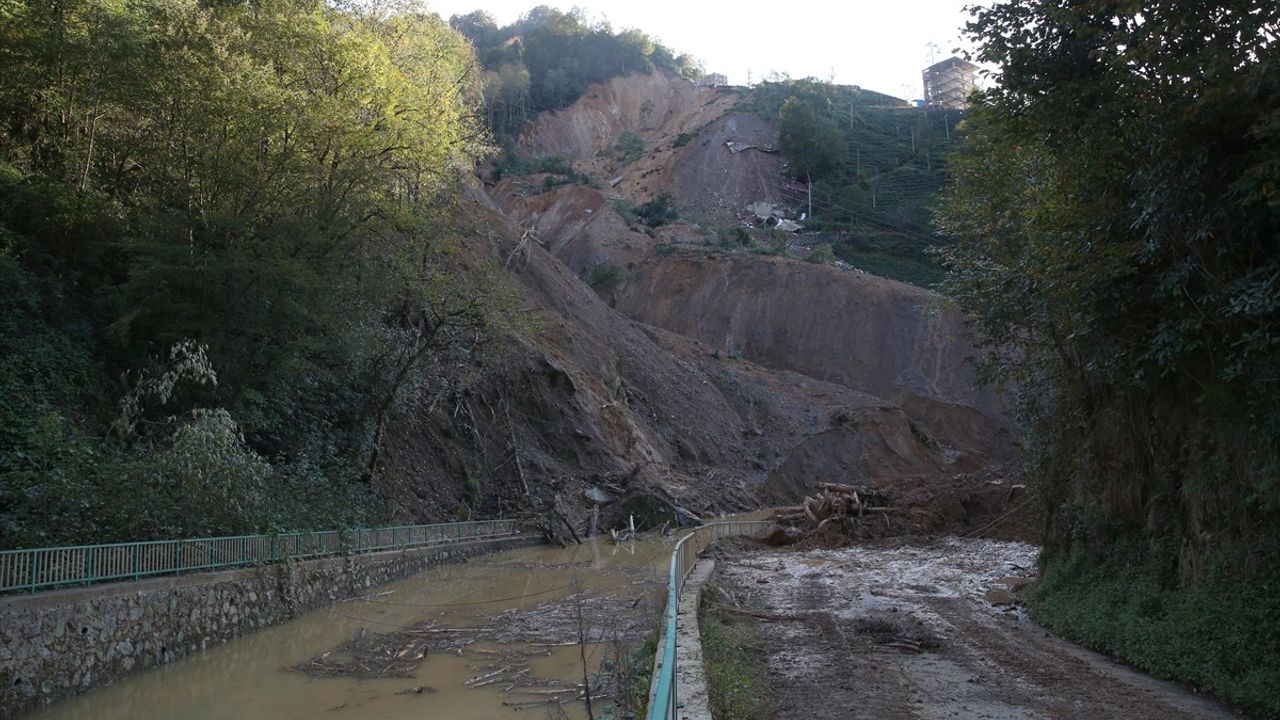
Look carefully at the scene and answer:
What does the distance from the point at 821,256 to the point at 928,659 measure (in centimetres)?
6405

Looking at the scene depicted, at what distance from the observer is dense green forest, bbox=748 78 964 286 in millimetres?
81750

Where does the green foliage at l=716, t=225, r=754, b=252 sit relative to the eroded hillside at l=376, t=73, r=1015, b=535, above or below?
above

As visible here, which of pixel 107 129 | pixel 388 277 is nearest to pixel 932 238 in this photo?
pixel 388 277

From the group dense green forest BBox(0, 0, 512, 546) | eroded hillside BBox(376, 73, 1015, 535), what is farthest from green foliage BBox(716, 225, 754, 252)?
dense green forest BBox(0, 0, 512, 546)

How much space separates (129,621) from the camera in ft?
37.3

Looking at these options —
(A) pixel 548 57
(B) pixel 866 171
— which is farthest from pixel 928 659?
(A) pixel 548 57

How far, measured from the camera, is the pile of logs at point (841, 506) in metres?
29.1

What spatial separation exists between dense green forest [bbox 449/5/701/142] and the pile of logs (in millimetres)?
77755

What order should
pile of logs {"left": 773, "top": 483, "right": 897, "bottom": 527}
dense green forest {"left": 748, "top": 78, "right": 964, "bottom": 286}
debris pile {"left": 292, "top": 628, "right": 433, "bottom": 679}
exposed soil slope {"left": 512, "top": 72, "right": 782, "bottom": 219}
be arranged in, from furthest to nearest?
1. exposed soil slope {"left": 512, "top": 72, "right": 782, "bottom": 219}
2. dense green forest {"left": 748, "top": 78, "right": 964, "bottom": 286}
3. pile of logs {"left": 773, "top": 483, "right": 897, "bottom": 527}
4. debris pile {"left": 292, "top": 628, "right": 433, "bottom": 679}

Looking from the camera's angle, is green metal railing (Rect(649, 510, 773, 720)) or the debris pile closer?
green metal railing (Rect(649, 510, 773, 720))

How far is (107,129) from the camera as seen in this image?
21.0 m

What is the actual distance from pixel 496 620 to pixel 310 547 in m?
4.28

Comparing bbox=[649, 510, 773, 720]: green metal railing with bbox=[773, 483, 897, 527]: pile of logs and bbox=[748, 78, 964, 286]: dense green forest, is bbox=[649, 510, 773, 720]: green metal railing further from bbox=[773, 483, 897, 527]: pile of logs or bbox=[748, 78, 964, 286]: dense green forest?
bbox=[748, 78, 964, 286]: dense green forest

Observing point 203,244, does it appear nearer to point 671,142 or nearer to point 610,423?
point 610,423
